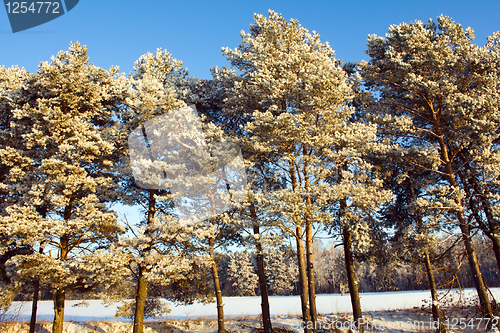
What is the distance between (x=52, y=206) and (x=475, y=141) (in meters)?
15.5

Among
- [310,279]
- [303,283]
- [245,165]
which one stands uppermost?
[245,165]

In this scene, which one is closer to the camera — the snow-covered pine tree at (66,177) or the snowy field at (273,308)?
the snow-covered pine tree at (66,177)

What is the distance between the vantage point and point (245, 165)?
1237cm

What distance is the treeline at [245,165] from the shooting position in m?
10.3

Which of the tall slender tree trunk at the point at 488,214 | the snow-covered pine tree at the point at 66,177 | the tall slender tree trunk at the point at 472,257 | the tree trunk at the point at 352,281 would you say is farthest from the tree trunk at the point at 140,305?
the tall slender tree trunk at the point at 488,214

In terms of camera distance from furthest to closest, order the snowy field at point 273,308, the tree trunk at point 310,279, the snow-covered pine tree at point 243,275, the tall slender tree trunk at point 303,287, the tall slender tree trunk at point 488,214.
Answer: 1. the snow-covered pine tree at point 243,275
2. the snowy field at point 273,308
3. the tall slender tree trunk at point 488,214
4. the tree trunk at point 310,279
5. the tall slender tree trunk at point 303,287

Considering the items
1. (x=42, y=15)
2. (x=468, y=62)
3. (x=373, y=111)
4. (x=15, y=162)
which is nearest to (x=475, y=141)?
(x=468, y=62)

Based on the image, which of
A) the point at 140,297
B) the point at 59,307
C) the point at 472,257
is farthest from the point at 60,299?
the point at 472,257

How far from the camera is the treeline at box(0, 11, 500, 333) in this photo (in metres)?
10.3

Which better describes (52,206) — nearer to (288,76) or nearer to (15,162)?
(15,162)

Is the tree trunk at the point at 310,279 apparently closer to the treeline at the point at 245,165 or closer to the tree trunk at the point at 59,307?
the treeline at the point at 245,165

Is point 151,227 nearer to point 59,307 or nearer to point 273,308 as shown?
point 59,307

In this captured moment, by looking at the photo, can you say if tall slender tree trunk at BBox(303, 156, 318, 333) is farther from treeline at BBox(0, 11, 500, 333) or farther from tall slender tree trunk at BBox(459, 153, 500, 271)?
tall slender tree trunk at BBox(459, 153, 500, 271)

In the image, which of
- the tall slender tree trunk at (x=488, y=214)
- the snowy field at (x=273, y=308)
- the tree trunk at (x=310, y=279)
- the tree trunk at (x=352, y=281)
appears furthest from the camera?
the snowy field at (x=273, y=308)
